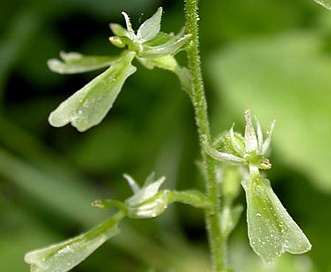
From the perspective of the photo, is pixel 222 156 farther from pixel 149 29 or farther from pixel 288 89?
pixel 288 89

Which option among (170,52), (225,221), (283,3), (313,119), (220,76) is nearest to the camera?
(170,52)

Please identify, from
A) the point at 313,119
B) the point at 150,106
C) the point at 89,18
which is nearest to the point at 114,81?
the point at 313,119

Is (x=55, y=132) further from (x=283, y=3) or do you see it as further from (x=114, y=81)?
(x=114, y=81)

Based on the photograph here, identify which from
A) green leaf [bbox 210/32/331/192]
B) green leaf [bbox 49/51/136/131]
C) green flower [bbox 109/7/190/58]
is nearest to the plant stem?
green flower [bbox 109/7/190/58]

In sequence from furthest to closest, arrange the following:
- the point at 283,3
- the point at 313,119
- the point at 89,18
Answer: the point at 89,18 < the point at 283,3 < the point at 313,119

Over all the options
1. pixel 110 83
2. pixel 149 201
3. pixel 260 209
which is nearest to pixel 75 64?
pixel 110 83

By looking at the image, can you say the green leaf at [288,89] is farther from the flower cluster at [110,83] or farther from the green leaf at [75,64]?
the flower cluster at [110,83]
